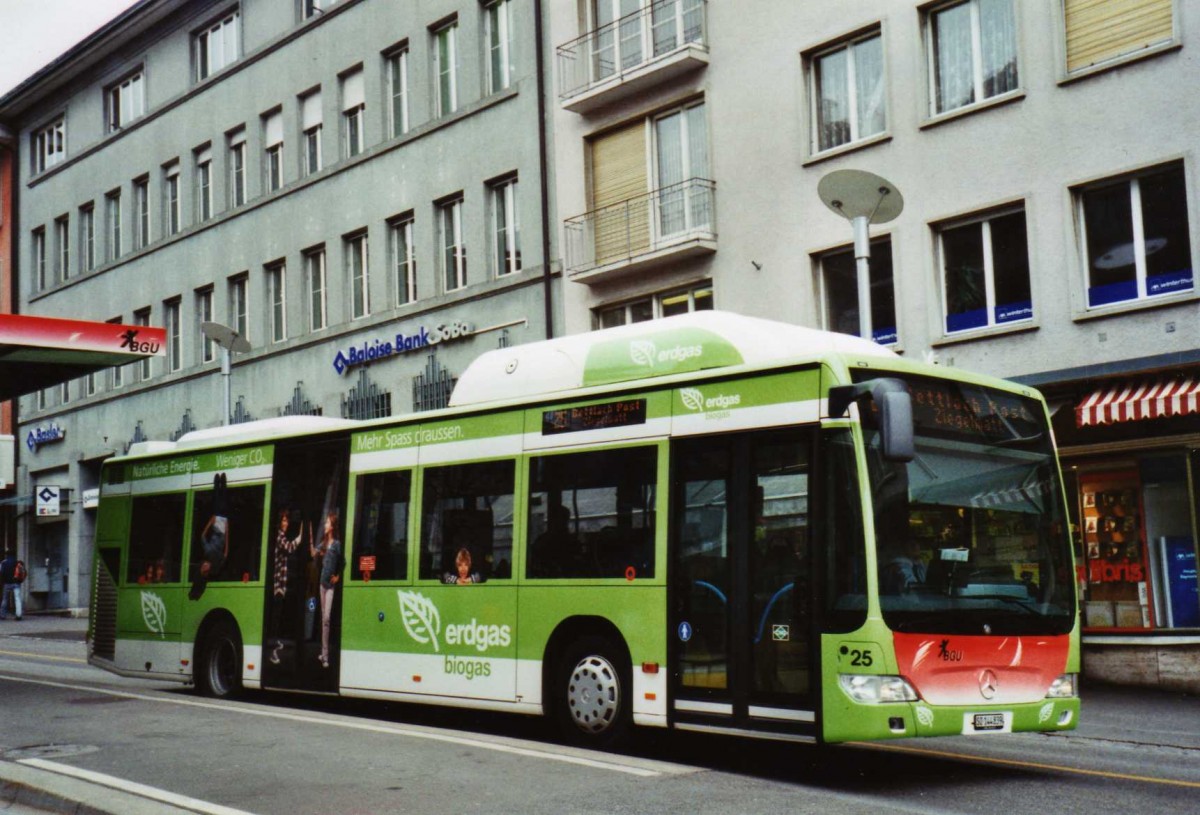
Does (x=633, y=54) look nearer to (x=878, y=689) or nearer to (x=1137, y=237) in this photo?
(x=1137, y=237)

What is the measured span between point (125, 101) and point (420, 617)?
3058 cm

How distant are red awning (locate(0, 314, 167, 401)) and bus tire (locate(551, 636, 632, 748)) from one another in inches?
331

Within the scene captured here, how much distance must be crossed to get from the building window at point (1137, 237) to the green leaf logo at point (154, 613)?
11.6 meters

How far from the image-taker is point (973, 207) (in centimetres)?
1931

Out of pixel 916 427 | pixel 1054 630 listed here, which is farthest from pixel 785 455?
pixel 1054 630

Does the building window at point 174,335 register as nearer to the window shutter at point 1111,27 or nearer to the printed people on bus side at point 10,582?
the printed people on bus side at point 10,582

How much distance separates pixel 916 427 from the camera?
9820 millimetres

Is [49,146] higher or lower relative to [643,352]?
higher

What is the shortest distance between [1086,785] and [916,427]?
8.49 ft

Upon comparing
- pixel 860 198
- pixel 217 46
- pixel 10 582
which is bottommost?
pixel 10 582

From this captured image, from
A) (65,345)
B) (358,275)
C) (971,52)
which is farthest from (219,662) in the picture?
(358,275)

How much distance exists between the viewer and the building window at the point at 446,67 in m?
28.6

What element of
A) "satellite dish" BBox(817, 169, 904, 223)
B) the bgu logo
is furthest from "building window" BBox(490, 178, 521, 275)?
"satellite dish" BBox(817, 169, 904, 223)

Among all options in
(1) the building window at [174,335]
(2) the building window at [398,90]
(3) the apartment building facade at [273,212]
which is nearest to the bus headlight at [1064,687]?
(3) the apartment building facade at [273,212]
